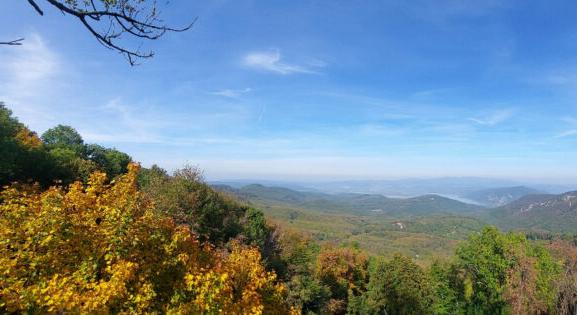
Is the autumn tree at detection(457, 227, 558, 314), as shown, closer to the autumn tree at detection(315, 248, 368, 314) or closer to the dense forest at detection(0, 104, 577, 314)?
the dense forest at detection(0, 104, 577, 314)

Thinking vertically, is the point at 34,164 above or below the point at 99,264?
above

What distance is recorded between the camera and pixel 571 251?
38469 millimetres

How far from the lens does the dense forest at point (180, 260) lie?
9531 millimetres

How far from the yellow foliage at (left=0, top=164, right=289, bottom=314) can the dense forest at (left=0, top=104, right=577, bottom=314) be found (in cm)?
4

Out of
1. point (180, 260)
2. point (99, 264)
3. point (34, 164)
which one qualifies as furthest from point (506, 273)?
point (34, 164)

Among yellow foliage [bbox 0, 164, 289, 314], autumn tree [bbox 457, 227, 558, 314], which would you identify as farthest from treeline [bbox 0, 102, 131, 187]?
autumn tree [bbox 457, 227, 558, 314]

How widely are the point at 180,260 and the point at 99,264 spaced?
7.74 feet

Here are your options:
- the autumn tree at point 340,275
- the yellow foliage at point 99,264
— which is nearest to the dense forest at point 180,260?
the yellow foliage at point 99,264

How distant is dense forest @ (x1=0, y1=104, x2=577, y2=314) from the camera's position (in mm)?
9531

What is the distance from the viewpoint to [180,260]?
1174 cm

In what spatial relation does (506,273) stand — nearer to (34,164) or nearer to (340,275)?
(340,275)

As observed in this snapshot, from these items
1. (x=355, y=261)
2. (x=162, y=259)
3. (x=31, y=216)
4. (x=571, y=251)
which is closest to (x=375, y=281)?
(x=355, y=261)

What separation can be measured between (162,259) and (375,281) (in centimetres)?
4155

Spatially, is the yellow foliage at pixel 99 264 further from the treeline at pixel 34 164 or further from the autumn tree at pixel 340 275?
the autumn tree at pixel 340 275
